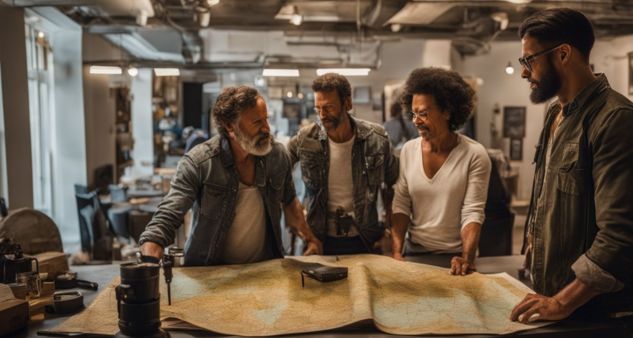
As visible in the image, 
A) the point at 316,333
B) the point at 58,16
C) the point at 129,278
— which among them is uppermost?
the point at 58,16

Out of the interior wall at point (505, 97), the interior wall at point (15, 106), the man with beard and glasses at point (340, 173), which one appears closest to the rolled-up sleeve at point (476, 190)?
the man with beard and glasses at point (340, 173)

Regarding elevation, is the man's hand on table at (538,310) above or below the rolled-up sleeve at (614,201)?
below

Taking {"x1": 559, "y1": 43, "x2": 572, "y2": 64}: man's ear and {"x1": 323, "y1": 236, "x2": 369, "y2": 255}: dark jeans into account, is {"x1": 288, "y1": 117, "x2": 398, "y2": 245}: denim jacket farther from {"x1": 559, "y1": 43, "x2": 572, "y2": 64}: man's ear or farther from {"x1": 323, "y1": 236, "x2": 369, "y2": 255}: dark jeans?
{"x1": 559, "y1": 43, "x2": 572, "y2": 64}: man's ear

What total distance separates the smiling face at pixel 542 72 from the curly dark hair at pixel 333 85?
136cm

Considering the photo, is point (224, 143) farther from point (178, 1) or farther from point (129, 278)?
point (178, 1)

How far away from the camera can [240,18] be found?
838 centimetres

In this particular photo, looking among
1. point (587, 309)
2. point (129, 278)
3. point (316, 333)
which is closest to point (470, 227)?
point (587, 309)

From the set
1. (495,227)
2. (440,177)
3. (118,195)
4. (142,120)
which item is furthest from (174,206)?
(142,120)

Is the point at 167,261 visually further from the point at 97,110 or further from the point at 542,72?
the point at 97,110

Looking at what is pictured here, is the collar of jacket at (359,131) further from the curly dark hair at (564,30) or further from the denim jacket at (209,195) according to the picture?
the curly dark hair at (564,30)

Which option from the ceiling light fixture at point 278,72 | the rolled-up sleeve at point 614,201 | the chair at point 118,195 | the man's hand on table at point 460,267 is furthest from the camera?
the chair at point 118,195

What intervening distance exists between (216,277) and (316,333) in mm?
738

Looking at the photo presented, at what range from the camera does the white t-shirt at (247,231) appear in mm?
2936

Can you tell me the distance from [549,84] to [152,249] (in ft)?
5.62
